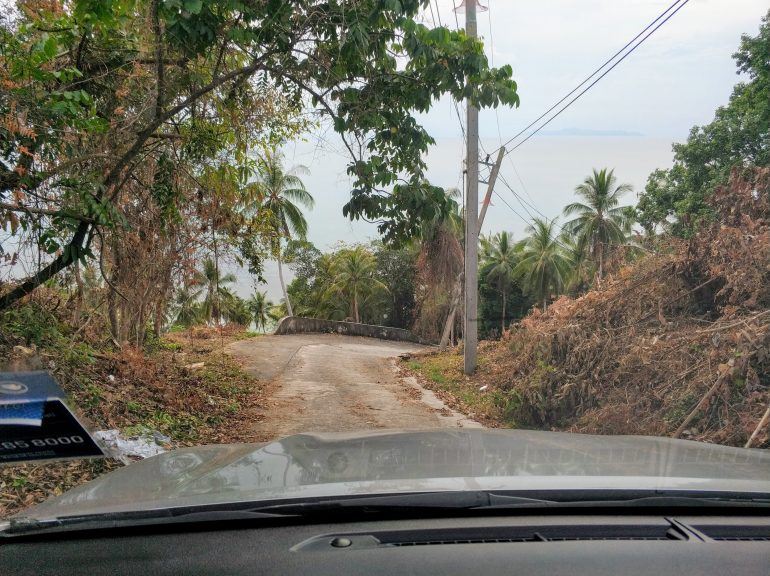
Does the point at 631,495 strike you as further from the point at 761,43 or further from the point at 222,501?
the point at 761,43

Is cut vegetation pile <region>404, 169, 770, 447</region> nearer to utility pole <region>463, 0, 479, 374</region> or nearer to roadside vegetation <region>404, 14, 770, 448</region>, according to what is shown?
roadside vegetation <region>404, 14, 770, 448</region>

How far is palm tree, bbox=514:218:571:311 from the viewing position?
42.5m

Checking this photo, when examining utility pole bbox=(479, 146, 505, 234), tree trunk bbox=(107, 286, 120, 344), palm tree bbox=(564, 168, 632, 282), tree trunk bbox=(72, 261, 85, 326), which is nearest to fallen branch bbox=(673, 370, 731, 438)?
tree trunk bbox=(72, 261, 85, 326)

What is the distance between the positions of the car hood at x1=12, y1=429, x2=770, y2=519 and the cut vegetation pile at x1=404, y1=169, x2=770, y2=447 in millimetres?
3698

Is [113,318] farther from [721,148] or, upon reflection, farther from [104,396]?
[721,148]

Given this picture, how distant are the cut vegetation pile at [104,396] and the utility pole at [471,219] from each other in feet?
Answer: 19.9

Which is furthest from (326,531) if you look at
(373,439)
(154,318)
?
(154,318)

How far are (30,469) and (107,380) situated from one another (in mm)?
3628

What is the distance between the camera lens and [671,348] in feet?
29.8

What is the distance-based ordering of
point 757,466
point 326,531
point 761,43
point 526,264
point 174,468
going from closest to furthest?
1. point 326,531
2. point 757,466
3. point 174,468
4. point 761,43
5. point 526,264

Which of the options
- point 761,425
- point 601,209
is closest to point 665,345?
point 761,425

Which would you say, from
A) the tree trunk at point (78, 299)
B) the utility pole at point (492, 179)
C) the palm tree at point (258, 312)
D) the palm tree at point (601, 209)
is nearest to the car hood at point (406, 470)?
the tree trunk at point (78, 299)

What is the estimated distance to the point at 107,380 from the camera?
32.2 ft

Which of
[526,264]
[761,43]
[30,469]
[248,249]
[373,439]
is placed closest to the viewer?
[373,439]
